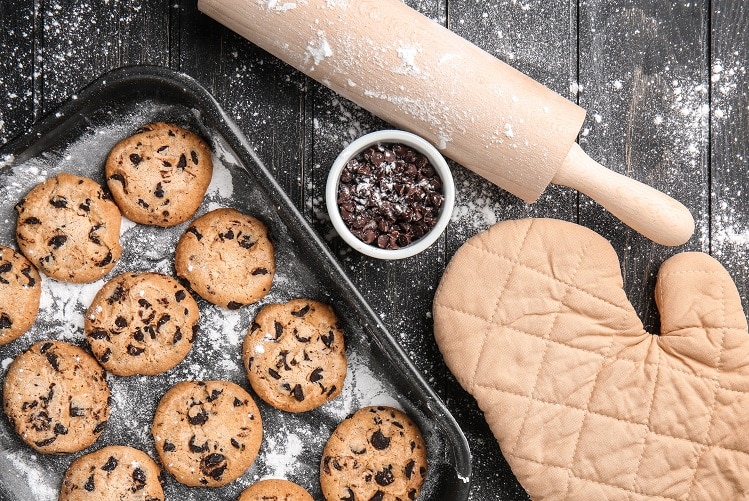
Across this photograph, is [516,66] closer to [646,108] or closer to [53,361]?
[646,108]

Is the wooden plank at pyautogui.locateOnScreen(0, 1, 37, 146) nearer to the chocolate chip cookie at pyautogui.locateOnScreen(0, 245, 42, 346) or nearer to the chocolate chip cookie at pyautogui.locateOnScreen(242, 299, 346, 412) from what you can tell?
the chocolate chip cookie at pyautogui.locateOnScreen(0, 245, 42, 346)

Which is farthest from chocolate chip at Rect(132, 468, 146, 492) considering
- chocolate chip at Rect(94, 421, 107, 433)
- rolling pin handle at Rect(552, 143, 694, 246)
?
rolling pin handle at Rect(552, 143, 694, 246)

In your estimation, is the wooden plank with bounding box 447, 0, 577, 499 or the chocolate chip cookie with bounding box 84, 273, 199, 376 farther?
the wooden plank with bounding box 447, 0, 577, 499

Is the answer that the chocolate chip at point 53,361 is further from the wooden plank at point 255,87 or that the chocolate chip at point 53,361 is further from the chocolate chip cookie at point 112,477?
the wooden plank at point 255,87

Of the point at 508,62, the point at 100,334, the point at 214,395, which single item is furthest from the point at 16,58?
the point at 508,62

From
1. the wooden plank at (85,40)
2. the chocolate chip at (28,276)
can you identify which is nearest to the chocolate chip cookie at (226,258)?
the chocolate chip at (28,276)

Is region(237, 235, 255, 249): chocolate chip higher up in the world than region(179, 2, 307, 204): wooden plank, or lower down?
lower down

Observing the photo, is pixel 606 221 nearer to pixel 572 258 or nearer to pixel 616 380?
pixel 572 258
